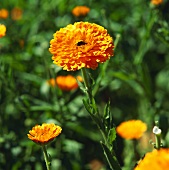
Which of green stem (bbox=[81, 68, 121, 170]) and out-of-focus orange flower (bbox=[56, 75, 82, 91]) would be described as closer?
green stem (bbox=[81, 68, 121, 170])

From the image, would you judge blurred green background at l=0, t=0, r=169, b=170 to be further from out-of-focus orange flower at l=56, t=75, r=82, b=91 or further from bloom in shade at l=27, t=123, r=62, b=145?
bloom in shade at l=27, t=123, r=62, b=145

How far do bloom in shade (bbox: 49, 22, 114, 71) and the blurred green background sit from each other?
0.35 m

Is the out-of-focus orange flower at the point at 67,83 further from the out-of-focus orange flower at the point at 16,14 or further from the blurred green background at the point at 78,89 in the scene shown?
the out-of-focus orange flower at the point at 16,14

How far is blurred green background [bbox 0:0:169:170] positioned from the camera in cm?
217

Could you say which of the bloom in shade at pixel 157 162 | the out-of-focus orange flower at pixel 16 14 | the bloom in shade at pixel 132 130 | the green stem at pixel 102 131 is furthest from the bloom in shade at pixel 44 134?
the out-of-focus orange flower at pixel 16 14

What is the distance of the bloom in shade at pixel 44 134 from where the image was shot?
1284 mm

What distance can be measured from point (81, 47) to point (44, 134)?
0.32 meters

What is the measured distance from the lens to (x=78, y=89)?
239 centimetres

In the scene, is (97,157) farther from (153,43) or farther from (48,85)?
(153,43)

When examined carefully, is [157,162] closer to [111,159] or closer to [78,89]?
[111,159]

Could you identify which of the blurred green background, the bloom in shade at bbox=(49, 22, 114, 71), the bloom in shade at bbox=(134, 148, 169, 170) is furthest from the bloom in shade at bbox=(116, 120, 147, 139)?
the bloom in shade at bbox=(134, 148, 169, 170)

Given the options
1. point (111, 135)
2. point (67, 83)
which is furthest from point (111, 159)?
point (67, 83)

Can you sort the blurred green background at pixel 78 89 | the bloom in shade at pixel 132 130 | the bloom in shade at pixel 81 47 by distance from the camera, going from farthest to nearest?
the blurred green background at pixel 78 89 < the bloom in shade at pixel 132 130 < the bloom in shade at pixel 81 47

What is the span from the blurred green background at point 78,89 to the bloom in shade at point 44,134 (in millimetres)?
Answer: 526
